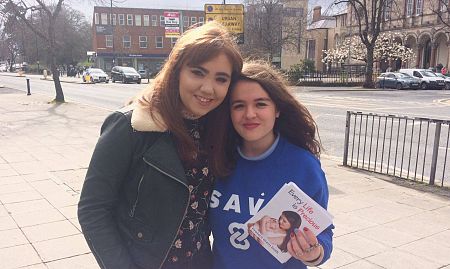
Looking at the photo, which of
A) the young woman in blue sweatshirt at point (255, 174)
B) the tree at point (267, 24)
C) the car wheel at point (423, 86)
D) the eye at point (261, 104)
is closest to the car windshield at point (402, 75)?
the car wheel at point (423, 86)

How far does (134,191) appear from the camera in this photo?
1625 mm

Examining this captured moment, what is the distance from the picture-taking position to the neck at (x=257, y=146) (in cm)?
195

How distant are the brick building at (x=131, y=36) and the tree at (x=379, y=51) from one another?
2830 centimetres

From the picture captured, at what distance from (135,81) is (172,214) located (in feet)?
132

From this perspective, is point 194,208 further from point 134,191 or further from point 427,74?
point 427,74

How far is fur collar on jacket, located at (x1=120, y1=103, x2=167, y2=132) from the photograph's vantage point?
157cm

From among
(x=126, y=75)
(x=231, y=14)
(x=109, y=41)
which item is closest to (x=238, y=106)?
(x=231, y=14)

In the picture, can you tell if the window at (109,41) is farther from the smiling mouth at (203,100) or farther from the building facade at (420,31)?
the smiling mouth at (203,100)

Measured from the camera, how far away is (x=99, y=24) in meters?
68.1

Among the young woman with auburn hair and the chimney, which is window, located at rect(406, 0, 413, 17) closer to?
the chimney

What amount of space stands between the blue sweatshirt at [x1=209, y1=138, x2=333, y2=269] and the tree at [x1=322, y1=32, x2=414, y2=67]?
1722 inches

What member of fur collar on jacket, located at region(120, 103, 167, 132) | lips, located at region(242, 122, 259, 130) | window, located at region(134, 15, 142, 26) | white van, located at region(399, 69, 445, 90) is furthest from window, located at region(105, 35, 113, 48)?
fur collar on jacket, located at region(120, 103, 167, 132)

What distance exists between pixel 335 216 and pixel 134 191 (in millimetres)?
3520

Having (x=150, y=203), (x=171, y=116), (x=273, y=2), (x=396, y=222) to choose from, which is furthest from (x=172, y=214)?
(x=273, y=2)
